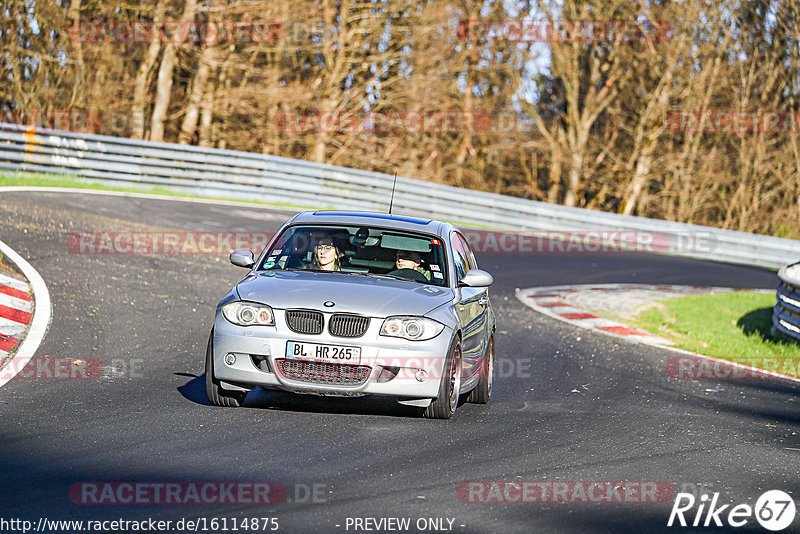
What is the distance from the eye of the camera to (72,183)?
2345 centimetres

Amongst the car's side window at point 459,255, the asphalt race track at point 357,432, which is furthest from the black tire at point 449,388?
the car's side window at point 459,255

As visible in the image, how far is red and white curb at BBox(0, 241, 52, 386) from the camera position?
9.03 meters

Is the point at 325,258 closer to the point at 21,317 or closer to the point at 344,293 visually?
the point at 344,293

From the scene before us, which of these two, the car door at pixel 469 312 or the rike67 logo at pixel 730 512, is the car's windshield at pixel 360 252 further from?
the rike67 logo at pixel 730 512

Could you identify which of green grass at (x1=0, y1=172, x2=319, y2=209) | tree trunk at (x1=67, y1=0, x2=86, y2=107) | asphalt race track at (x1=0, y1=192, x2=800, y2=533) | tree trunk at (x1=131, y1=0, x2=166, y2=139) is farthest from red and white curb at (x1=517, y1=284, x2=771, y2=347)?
tree trunk at (x1=67, y1=0, x2=86, y2=107)

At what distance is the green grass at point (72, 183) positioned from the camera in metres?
21.9

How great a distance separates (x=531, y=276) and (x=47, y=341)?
1137 centimetres

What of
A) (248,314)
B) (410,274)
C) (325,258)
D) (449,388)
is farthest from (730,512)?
(325,258)

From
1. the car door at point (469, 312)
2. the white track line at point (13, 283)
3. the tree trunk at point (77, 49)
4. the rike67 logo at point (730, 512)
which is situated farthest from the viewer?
the tree trunk at point (77, 49)

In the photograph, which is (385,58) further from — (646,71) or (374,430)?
(374,430)

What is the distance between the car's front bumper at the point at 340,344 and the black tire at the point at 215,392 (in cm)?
14

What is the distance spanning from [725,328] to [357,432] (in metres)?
10.6

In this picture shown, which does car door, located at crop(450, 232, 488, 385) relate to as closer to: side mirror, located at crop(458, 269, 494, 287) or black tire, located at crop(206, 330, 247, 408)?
side mirror, located at crop(458, 269, 494, 287)

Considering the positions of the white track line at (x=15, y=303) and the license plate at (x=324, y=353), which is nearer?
the license plate at (x=324, y=353)
